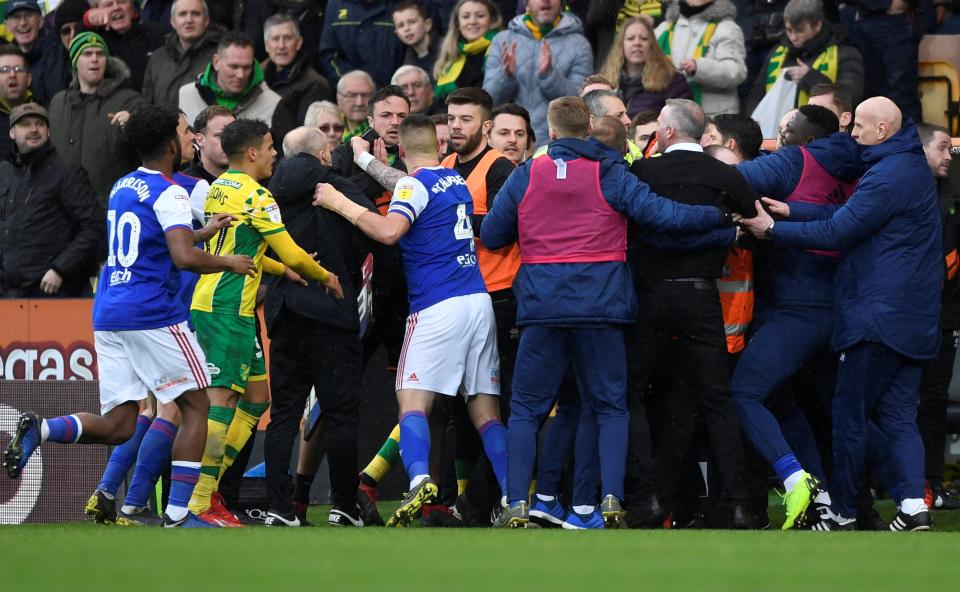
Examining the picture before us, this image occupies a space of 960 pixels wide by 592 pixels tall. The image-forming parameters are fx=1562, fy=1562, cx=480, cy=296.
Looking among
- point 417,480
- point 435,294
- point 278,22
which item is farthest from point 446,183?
point 278,22

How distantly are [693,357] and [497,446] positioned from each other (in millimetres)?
1156

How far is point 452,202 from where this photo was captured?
8445 mm

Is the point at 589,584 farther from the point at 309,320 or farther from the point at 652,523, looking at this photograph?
the point at 309,320

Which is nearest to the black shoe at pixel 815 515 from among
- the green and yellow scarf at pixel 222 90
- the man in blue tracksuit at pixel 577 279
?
the man in blue tracksuit at pixel 577 279

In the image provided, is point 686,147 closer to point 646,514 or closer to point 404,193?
point 404,193

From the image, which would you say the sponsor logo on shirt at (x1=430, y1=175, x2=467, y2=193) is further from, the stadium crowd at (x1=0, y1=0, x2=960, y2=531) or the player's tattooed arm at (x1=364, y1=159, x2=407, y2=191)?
the player's tattooed arm at (x1=364, y1=159, x2=407, y2=191)

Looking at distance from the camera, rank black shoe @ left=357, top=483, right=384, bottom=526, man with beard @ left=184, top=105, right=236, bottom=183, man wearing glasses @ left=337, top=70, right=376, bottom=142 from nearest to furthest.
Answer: black shoe @ left=357, top=483, right=384, bottom=526
man with beard @ left=184, top=105, right=236, bottom=183
man wearing glasses @ left=337, top=70, right=376, bottom=142

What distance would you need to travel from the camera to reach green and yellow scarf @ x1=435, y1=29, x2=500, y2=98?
40.9 ft

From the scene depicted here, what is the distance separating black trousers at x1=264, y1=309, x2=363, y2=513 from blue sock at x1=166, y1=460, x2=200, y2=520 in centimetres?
74

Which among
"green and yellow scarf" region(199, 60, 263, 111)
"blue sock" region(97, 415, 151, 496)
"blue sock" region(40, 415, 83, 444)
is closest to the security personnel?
"blue sock" region(97, 415, 151, 496)

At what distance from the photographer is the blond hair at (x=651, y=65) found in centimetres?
1161

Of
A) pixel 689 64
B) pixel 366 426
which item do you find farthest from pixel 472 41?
pixel 366 426

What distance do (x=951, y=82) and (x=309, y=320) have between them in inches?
245

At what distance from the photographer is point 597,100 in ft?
30.3
